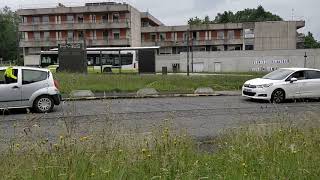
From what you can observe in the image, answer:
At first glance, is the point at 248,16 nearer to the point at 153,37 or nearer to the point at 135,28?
the point at 153,37

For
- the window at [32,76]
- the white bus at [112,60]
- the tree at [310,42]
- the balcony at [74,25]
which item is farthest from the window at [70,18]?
the window at [32,76]

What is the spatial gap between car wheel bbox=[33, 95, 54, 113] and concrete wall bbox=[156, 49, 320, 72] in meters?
48.7

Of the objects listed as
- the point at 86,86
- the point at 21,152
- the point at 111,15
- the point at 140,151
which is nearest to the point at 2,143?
the point at 21,152

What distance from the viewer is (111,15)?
8181cm

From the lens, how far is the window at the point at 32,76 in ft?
46.1

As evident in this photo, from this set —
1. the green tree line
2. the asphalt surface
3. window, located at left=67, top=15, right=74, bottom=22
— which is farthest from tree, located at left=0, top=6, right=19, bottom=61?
the asphalt surface

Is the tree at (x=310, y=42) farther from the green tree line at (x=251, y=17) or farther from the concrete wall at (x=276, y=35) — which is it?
the concrete wall at (x=276, y=35)

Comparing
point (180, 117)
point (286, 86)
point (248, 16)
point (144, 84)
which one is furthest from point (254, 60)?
point (248, 16)

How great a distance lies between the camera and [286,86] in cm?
1822

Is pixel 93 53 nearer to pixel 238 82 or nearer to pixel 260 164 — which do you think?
pixel 238 82

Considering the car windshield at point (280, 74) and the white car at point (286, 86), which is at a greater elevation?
the car windshield at point (280, 74)

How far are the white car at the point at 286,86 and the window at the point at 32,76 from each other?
880 cm

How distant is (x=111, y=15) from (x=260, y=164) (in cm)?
7910

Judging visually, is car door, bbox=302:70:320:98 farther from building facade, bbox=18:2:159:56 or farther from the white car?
building facade, bbox=18:2:159:56
